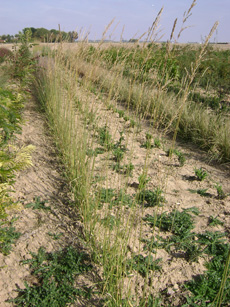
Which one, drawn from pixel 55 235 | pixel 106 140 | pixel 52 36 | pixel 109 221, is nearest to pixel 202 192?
pixel 106 140

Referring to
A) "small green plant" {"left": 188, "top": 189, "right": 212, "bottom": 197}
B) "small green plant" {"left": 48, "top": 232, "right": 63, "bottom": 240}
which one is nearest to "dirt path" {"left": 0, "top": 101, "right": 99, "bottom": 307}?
"small green plant" {"left": 48, "top": 232, "right": 63, "bottom": 240}

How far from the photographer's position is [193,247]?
2111mm

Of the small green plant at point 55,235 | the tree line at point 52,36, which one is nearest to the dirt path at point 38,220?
the small green plant at point 55,235

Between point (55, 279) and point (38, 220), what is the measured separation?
601 millimetres

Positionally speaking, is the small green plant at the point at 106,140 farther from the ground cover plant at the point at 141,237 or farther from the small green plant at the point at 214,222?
the small green plant at the point at 214,222

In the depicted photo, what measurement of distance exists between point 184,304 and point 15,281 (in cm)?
105

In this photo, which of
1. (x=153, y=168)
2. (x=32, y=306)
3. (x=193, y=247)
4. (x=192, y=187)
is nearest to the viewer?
(x=32, y=306)

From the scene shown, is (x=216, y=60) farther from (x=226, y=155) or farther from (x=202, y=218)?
(x=202, y=218)

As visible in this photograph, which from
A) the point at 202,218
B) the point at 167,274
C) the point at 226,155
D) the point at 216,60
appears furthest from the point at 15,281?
the point at 216,60

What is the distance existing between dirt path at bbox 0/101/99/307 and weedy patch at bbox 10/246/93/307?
5cm

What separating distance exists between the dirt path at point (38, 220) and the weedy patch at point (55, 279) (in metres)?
0.05

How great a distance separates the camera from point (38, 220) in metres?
2.34

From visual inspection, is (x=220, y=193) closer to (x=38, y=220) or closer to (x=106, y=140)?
(x=106, y=140)

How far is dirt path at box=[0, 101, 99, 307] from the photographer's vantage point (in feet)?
6.09
